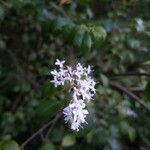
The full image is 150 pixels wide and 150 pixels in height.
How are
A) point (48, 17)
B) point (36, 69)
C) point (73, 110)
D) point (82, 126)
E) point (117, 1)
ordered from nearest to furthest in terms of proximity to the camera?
point (73, 110), point (82, 126), point (48, 17), point (117, 1), point (36, 69)

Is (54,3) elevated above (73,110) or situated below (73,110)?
above

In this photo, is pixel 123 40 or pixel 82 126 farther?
pixel 123 40

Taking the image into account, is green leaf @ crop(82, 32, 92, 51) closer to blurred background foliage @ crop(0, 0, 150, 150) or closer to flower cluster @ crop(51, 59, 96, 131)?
flower cluster @ crop(51, 59, 96, 131)

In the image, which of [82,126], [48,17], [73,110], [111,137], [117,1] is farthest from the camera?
[111,137]

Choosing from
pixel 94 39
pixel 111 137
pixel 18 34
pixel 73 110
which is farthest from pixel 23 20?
pixel 73 110

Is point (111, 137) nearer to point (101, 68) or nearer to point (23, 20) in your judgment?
point (101, 68)

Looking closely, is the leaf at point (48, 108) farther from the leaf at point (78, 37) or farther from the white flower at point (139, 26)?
the white flower at point (139, 26)

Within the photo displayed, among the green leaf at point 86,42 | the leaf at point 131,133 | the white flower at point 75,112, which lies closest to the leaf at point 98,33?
the green leaf at point 86,42
